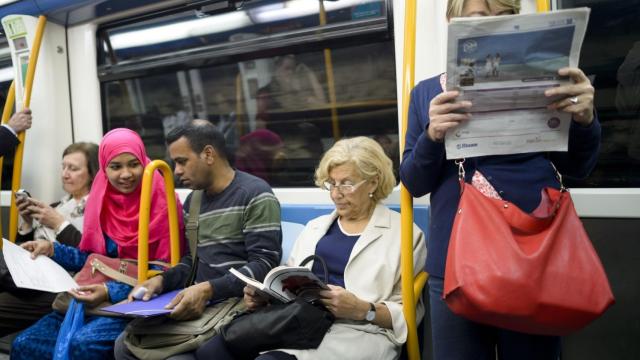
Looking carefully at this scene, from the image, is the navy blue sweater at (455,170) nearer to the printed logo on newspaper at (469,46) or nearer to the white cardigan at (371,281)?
the printed logo on newspaper at (469,46)

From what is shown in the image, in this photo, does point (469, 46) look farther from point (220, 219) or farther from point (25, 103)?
point (25, 103)

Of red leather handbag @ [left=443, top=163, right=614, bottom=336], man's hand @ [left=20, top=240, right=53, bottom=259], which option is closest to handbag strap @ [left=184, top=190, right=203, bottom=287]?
man's hand @ [left=20, top=240, right=53, bottom=259]

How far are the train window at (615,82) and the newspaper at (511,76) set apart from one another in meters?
0.91

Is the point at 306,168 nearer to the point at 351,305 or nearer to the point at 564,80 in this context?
the point at 351,305

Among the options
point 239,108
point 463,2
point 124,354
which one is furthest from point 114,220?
point 463,2

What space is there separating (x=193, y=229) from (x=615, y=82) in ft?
6.31

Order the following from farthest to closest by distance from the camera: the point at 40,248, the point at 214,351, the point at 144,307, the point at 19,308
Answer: the point at 19,308 → the point at 40,248 → the point at 144,307 → the point at 214,351

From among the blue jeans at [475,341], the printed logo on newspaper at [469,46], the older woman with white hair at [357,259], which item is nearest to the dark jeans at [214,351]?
the older woman with white hair at [357,259]

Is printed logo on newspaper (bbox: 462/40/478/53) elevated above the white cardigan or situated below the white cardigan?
above

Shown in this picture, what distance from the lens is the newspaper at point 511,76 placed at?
125 centimetres

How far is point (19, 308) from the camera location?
9.30 feet

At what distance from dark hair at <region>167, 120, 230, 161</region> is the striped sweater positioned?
7.2 inches

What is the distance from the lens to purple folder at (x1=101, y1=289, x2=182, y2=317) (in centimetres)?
192

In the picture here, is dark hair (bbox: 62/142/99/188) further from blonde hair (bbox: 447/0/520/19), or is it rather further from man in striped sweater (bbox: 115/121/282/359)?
blonde hair (bbox: 447/0/520/19)
